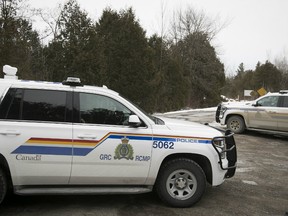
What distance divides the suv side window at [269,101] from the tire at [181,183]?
26.7 feet

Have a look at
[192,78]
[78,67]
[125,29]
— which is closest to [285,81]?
[192,78]

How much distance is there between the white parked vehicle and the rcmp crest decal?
8659 millimetres

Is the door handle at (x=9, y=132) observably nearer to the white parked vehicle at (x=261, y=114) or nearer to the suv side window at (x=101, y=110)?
the suv side window at (x=101, y=110)

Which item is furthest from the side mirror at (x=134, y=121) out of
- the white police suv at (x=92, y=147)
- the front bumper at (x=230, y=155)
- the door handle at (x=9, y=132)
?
the door handle at (x=9, y=132)

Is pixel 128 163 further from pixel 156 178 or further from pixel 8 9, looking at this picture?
pixel 8 9

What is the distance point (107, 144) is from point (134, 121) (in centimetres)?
52

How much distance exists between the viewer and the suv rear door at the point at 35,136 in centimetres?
422

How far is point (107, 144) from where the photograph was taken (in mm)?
4457

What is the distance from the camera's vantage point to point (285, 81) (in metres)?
46.3

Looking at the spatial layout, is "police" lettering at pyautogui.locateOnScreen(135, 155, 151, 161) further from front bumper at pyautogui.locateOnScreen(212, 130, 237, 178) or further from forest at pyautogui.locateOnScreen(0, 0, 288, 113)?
forest at pyautogui.locateOnScreen(0, 0, 288, 113)

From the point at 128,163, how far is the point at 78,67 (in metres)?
9.22

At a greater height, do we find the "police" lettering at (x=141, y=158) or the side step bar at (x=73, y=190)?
the "police" lettering at (x=141, y=158)

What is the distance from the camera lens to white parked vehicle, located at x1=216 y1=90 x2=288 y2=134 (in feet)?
37.5

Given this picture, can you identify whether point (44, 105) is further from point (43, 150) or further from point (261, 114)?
point (261, 114)
